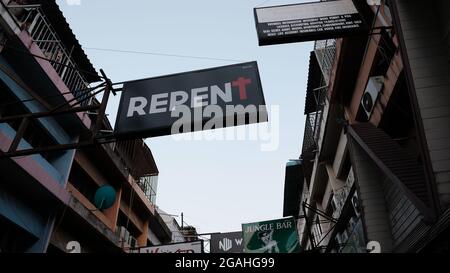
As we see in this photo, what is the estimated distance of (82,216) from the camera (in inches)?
525

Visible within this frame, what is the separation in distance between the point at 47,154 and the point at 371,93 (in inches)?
482

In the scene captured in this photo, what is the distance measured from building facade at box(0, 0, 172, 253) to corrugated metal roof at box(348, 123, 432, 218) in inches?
242

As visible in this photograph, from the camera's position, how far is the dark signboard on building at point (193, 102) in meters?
4.70

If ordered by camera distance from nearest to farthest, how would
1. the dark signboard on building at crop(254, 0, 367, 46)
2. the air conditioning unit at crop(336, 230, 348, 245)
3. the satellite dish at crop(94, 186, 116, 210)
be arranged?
the dark signboard on building at crop(254, 0, 367, 46) → the air conditioning unit at crop(336, 230, 348, 245) → the satellite dish at crop(94, 186, 116, 210)

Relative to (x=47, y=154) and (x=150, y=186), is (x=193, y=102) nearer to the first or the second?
(x=47, y=154)

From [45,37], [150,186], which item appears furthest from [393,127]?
[150,186]

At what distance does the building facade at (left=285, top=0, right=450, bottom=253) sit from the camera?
506 cm

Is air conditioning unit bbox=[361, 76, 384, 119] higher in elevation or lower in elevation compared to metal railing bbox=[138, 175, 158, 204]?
lower

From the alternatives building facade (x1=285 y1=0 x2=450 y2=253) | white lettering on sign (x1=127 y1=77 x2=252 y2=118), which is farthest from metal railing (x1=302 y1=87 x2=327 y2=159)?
white lettering on sign (x1=127 y1=77 x2=252 y2=118)

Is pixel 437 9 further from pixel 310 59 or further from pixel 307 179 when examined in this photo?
pixel 307 179

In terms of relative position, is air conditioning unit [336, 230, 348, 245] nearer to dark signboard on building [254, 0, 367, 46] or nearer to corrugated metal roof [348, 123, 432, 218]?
corrugated metal roof [348, 123, 432, 218]

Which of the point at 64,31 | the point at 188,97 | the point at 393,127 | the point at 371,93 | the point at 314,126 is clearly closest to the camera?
the point at 188,97

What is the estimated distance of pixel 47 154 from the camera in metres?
13.1

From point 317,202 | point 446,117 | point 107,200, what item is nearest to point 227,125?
point 446,117
